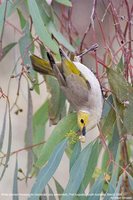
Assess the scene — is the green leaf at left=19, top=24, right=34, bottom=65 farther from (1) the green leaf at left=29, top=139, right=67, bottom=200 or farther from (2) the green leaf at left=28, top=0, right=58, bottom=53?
(1) the green leaf at left=29, top=139, right=67, bottom=200

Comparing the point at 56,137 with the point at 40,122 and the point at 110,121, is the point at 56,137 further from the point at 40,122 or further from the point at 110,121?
the point at 40,122

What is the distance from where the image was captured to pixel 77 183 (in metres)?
0.99

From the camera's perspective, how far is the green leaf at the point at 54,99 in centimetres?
121

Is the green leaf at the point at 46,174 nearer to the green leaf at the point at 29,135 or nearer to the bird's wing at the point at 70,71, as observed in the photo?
the bird's wing at the point at 70,71

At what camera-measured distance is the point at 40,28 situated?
3.26 ft

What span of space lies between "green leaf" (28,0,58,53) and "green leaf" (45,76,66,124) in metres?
0.22

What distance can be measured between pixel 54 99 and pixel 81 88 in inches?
8.9

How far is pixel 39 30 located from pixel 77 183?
0.29 metres

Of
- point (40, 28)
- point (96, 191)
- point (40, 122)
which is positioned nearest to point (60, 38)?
point (40, 28)

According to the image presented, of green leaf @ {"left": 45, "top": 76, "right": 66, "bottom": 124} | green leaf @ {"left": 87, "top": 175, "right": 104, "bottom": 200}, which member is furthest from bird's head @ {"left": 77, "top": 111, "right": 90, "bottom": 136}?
green leaf @ {"left": 45, "top": 76, "right": 66, "bottom": 124}

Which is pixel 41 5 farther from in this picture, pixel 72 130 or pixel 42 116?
pixel 42 116

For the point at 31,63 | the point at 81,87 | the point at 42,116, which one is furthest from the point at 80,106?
the point at 42,116

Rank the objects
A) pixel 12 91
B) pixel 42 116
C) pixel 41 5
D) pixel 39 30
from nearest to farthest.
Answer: pixel 39 30
pixel 41 5
pixel 42 116
pixel 12 91

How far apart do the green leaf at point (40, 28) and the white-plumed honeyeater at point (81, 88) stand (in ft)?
0.05
